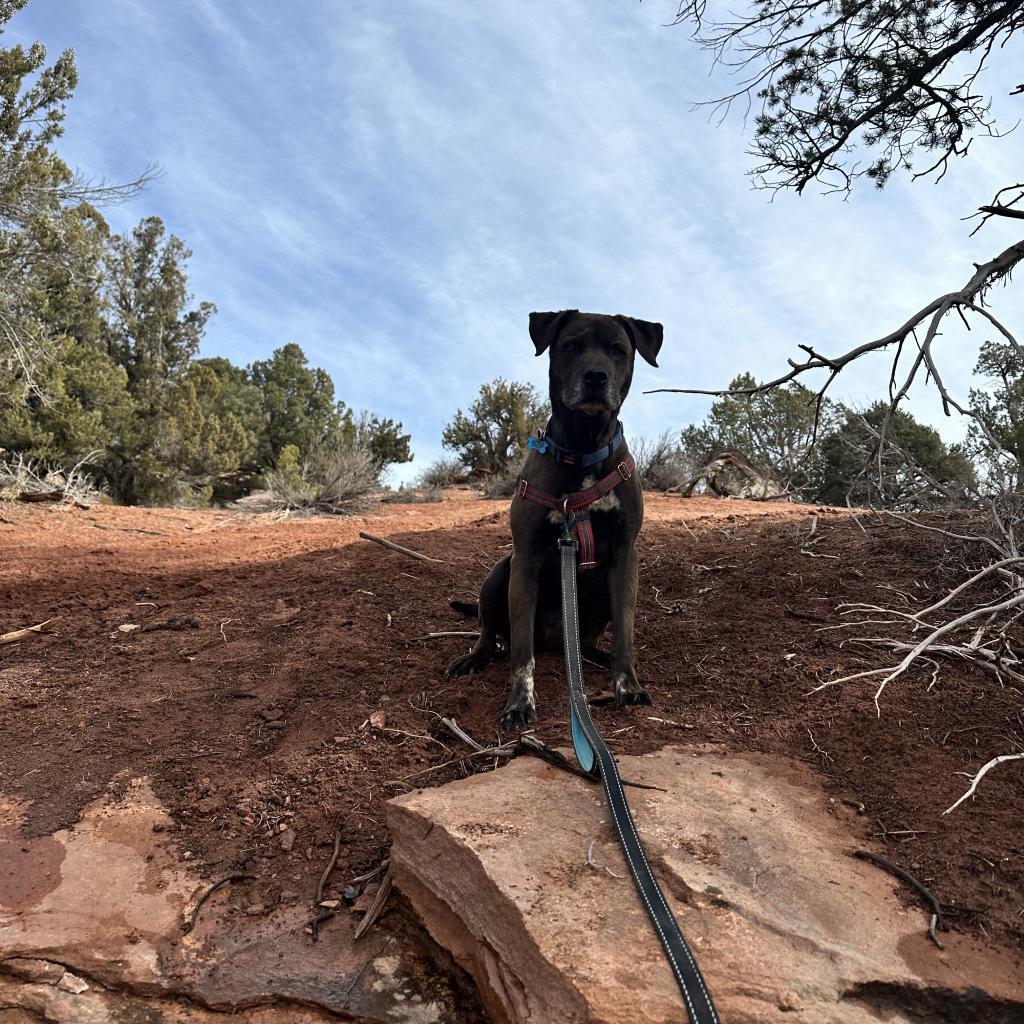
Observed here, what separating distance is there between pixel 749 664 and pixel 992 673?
97 centimetres

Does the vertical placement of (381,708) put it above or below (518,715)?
below

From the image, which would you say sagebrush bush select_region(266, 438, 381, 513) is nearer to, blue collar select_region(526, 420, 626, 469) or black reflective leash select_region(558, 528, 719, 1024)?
blue collar select_region(526, 420, 626, 469)

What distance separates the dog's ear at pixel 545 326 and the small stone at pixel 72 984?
2.99 m

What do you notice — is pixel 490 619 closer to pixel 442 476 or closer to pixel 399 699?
pixel 399 699

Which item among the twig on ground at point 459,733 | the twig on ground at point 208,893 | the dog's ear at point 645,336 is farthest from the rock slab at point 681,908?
the dog's ear at point 645,336

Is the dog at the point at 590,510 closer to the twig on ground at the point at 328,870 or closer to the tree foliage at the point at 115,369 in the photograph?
the twig on ground at the point at 328,870

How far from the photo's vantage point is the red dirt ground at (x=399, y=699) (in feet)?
8.00

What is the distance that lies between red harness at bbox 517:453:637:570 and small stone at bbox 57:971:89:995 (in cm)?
228

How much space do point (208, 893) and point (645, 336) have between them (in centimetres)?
304

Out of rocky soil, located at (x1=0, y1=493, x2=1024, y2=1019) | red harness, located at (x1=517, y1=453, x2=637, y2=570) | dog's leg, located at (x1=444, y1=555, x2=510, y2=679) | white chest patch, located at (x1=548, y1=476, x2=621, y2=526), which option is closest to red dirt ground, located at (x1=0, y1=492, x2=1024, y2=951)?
rocky soil, located at (x1=0, y1=493, x2=1024, y2=1019)

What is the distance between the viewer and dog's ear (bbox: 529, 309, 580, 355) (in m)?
3.79

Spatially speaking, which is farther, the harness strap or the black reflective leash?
the harness strap

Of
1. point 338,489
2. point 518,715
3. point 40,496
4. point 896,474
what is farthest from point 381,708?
point 40,496

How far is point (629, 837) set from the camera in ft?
6.61
